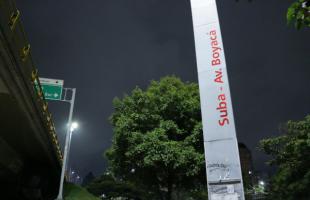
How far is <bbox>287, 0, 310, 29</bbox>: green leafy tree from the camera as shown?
3.67m

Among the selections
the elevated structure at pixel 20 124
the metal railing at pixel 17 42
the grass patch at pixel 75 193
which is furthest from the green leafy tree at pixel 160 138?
the metal railing at pixel 17 42

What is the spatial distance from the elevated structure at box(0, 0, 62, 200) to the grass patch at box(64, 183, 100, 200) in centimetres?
110

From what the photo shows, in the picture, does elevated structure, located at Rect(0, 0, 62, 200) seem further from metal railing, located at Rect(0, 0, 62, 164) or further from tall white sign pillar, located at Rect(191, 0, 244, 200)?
tall white sign pillar, located at Rect(191, 0, 244, 200)

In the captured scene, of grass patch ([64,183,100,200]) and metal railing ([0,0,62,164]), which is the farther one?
grass patch ([64,183,100,200])

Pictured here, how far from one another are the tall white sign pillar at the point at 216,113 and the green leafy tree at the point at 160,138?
1142cm

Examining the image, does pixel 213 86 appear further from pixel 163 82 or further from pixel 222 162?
pixel 163 82

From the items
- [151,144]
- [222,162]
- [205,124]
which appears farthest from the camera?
[151,144]

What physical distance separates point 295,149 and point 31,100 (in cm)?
2441

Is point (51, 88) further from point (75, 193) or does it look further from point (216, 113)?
point (216, 113)

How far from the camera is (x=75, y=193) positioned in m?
23.0

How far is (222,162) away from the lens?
767cm

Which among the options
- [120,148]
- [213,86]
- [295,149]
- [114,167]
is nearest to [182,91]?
[120,148]

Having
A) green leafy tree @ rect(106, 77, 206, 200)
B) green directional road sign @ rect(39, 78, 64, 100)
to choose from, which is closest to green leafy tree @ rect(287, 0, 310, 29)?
green leafy tree @ rect(106, 77, 206, 200)

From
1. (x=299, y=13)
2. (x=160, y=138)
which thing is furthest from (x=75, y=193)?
(x=299, y=13)
